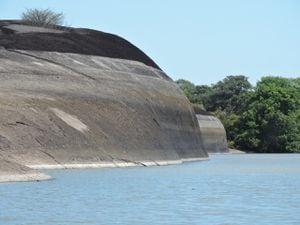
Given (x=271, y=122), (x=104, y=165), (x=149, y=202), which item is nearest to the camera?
(x=149, y=202)

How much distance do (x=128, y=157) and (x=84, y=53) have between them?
2366 centimetres

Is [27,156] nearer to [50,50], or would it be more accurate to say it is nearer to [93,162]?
[93,162]

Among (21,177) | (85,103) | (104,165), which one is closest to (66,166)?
(104,165)

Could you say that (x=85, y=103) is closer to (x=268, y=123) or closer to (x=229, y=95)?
(x=268, y=123)

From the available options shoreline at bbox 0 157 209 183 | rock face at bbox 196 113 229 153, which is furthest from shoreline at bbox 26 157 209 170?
rock face at bbox 196 113 229 153

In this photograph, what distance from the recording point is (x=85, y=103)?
230 ft

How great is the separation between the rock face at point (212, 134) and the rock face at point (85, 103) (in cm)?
3363

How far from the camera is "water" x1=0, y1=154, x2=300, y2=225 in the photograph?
83.9ft

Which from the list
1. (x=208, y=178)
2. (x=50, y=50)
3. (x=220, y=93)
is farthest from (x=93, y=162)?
(x=220, y=93)

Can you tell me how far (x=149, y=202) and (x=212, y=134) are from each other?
341 feet

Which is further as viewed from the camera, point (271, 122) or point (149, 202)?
point (271, 122)

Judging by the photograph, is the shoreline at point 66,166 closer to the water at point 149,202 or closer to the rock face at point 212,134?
the water at point 149,202

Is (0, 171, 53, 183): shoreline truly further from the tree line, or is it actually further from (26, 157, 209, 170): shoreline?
the tree line

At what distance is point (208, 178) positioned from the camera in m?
47.6
